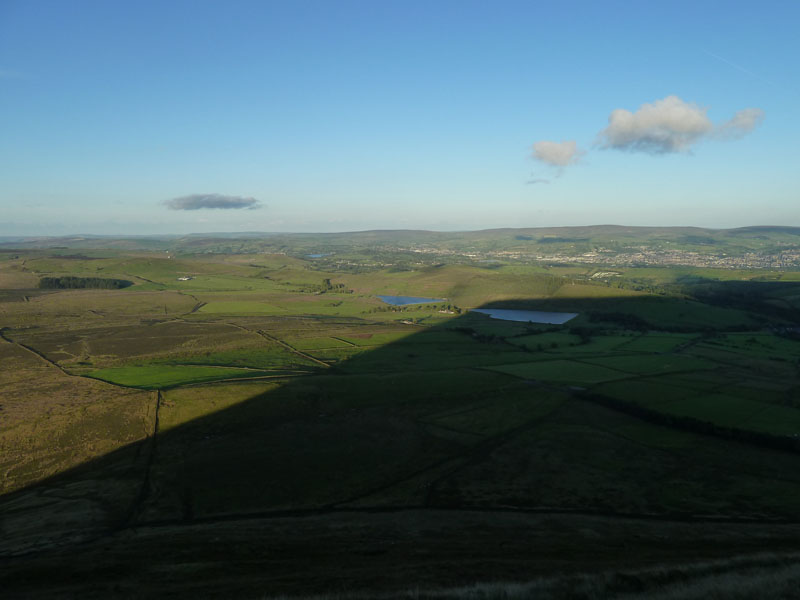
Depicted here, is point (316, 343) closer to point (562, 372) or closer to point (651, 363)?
point (562, 372)

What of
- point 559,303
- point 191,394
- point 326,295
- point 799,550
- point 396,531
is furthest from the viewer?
point 326,295

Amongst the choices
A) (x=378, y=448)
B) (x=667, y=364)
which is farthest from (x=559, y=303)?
(x=378, y=448)

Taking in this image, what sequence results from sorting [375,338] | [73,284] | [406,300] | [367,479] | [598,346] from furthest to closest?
[73,284] → [406,300] → [375,338] → [598,346] → [367,479]

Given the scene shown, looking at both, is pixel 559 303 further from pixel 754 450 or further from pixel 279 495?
pixel 279 495

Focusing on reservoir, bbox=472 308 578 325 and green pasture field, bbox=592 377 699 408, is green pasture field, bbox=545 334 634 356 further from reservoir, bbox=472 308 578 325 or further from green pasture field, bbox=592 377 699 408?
reservoir, bbox=472 308 578 325

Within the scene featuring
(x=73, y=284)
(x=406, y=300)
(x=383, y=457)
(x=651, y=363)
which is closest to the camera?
(x=383, y=457)

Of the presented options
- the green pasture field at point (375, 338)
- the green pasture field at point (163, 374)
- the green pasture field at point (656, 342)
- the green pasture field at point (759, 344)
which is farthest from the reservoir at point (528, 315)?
the green pasture field at point (163, 374)

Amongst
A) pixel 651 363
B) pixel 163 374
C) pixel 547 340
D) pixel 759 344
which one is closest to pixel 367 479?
pixel 163 374
